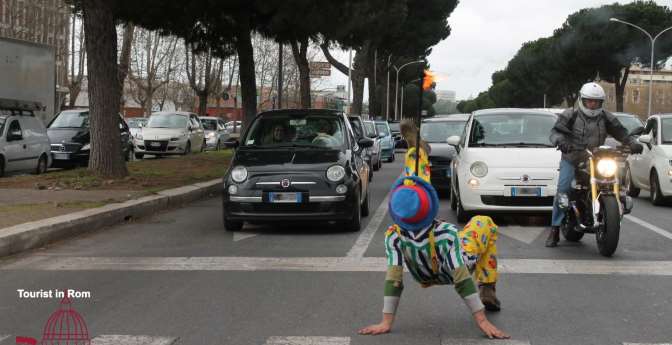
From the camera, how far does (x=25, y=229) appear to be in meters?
9.10

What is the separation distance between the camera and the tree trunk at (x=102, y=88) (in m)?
15.7

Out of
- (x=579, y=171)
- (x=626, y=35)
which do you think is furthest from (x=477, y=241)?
(x=626, y=35)

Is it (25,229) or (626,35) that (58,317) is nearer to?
(25,229)

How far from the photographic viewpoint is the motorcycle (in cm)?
819

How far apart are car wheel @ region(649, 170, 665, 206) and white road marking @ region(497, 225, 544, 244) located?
4297mm

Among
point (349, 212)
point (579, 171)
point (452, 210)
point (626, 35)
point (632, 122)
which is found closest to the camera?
point (579, 171)

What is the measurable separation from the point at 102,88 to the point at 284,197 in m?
7.08

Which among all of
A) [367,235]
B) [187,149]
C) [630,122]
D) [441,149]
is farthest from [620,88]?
[367,235]

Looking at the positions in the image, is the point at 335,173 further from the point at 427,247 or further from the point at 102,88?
the point at 102,88

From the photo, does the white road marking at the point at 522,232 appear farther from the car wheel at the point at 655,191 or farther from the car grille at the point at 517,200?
the car wheel at the point at 655,191

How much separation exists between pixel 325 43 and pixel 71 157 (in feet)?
27.0

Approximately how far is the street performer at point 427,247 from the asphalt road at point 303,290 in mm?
241

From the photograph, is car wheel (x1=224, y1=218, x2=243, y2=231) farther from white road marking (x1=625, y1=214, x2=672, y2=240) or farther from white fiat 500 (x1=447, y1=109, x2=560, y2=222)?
white road marking (x1=625, y1=214, x2=672, y2=240)

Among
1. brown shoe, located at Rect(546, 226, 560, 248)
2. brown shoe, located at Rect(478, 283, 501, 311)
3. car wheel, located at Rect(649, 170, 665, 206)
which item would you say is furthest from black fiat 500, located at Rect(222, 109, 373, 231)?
car wheel, located at Rect(649, 170, 665, 206)
